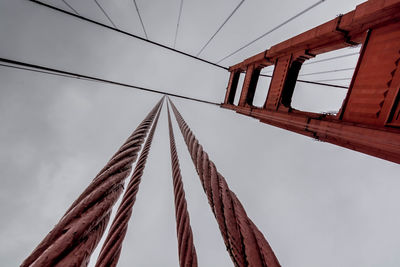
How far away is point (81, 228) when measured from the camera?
0.61m

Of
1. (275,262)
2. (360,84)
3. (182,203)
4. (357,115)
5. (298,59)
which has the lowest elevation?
(182,203)

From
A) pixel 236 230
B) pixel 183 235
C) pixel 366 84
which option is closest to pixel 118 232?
pixel 183 235

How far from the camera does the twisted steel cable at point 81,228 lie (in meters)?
0.56

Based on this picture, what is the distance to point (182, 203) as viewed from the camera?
1.27 m

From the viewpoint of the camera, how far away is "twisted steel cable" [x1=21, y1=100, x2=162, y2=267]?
555 millimetres

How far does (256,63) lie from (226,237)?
1231 centimetres

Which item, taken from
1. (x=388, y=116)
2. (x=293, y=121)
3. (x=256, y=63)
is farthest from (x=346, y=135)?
(x=256, y=63)

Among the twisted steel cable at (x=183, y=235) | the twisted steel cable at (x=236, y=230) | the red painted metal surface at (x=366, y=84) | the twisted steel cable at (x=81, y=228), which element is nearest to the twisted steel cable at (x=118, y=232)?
the twisted steel cable at (x=81, y=228)

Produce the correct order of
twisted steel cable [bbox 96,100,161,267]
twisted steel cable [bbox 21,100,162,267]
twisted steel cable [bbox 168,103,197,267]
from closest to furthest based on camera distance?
1. twisted steel cable [bbox 21,100,162,267]
2. twisted steel cable [bbox 96,100,161,267]
3. twisted steel cable [bbox 168,103,197,267]

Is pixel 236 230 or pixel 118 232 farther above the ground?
pixel 236 230

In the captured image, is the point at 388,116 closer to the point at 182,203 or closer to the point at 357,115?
the point at 357,115

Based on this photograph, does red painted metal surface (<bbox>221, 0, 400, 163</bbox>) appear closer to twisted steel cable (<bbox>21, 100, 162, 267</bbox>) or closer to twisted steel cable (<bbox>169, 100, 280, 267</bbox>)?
twisted steel cable (<bbox>169, 100, 280, 267</bbox>)

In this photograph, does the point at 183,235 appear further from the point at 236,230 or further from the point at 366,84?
the point at 366,84

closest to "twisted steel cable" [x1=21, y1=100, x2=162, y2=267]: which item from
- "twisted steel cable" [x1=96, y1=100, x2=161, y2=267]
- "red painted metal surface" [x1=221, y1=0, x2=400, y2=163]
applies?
"twisted steel cable" [x1=96, y1=100, x2=161, y2=267]
